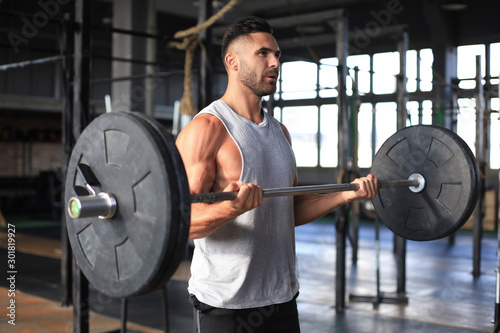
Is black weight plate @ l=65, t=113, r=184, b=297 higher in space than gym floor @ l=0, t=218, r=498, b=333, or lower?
higher

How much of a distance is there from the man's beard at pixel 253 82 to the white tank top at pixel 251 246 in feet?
0.28

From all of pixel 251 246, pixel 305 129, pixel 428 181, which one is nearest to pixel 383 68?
pixel 305 129

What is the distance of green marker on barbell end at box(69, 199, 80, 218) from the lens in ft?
3.63

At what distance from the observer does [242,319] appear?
1.40 meters

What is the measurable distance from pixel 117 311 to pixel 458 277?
308cm

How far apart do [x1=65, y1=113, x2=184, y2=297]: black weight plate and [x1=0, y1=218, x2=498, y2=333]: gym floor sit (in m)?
2.13

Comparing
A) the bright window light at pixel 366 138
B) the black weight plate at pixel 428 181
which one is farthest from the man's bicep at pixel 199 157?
the bright window light at pixel 366 138

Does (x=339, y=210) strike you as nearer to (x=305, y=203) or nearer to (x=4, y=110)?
(x=305, y=203)

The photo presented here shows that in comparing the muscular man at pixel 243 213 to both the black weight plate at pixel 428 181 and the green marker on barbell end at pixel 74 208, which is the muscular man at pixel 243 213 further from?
the black weight plate at pixel 428 181

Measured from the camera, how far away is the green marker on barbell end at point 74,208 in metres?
1.11

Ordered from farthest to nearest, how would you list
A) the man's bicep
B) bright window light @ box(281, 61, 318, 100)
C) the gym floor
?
bright window light @ box(281, 61, 318, 100) < the gym floor < the man's bicep

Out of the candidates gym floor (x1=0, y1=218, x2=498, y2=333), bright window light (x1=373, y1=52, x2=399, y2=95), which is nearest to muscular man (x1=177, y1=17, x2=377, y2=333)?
gym floor (x1=0, y1=218, x2=498, y2=333)

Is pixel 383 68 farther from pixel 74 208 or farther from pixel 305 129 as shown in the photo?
pixel 74 208

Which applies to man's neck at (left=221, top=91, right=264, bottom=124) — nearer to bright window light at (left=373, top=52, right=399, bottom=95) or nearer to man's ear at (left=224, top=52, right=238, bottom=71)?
man's ear at (left=224, top=52, right=238, bottom=71)
